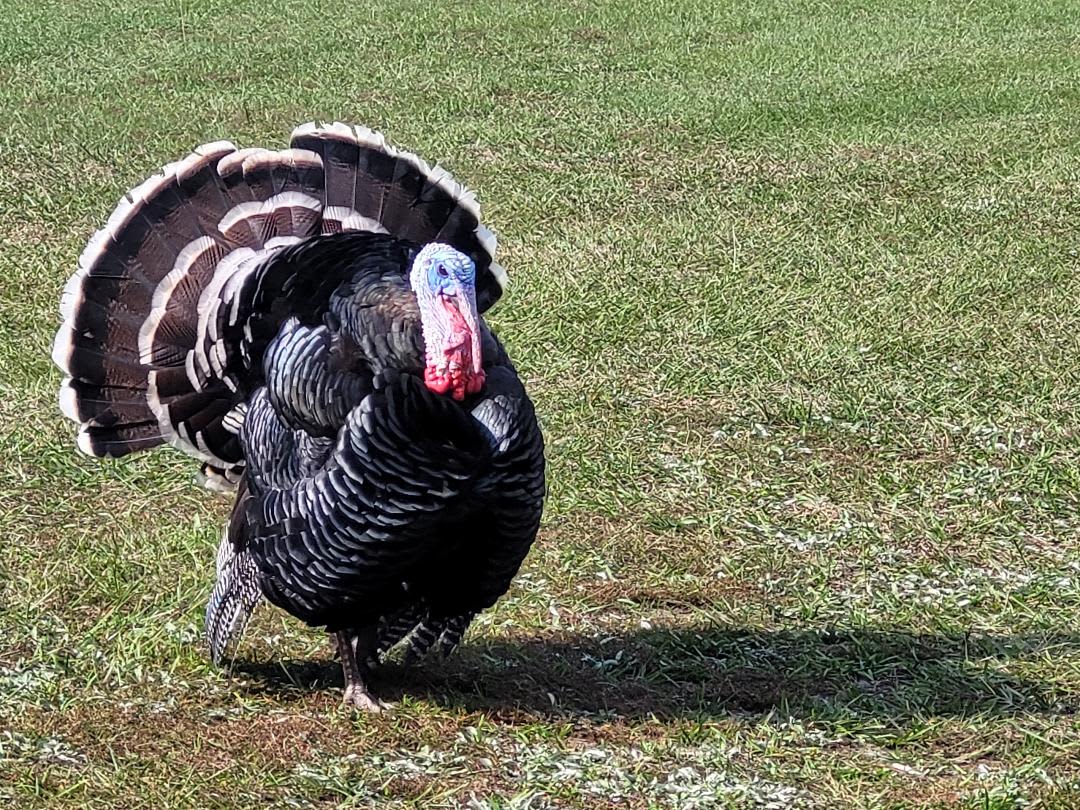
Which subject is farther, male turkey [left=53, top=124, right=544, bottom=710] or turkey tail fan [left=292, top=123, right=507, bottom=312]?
turkey tail fan [left=292, top=123, right=507, bottom=312]

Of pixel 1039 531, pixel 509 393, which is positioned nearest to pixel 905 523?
pixel 1039 531

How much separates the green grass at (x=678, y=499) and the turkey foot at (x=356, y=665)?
7 cm

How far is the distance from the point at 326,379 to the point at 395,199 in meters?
0.88

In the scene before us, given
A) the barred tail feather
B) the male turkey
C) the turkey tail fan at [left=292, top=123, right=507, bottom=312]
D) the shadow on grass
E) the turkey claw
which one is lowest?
the shadow on grass

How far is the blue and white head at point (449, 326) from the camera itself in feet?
12.3

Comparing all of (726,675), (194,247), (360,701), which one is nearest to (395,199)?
(194,247)

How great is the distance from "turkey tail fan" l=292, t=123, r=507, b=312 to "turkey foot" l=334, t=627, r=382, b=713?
3.23 ft

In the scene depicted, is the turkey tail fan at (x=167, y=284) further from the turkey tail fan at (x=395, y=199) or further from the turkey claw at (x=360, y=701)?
the turkey claw at (x=360, y=701)

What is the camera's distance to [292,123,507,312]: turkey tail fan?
14.9 feet

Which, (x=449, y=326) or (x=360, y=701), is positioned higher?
(x=449, y=326)

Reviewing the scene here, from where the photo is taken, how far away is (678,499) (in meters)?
5.73

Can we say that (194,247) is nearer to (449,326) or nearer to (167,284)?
(167,284)

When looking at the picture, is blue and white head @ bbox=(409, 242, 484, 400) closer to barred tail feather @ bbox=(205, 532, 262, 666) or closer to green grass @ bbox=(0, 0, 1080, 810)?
barred tail feather @ bbox=(205, 532, 262, 666)

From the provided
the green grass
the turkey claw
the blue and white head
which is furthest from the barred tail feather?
the blue and white head
